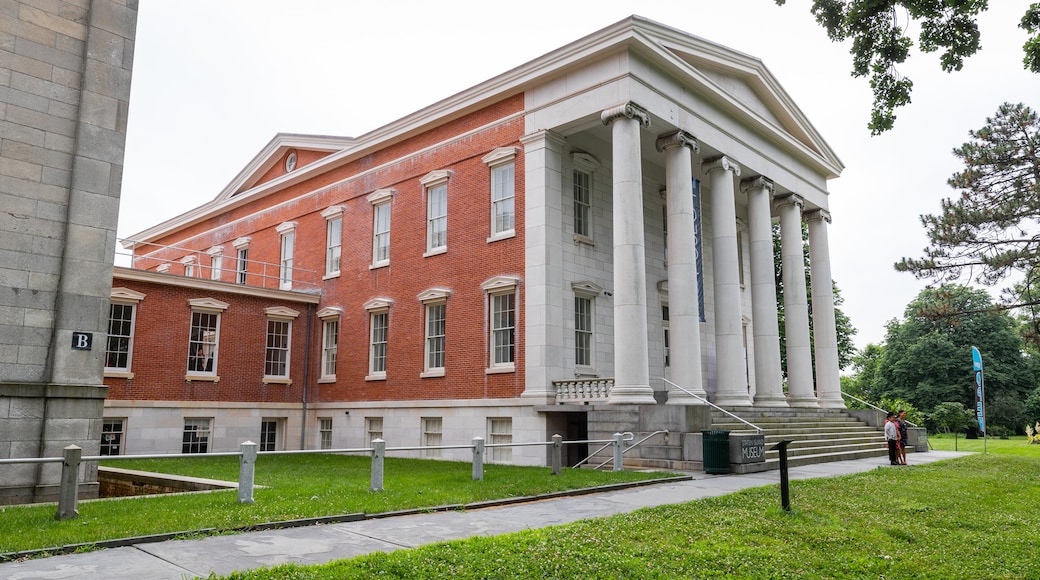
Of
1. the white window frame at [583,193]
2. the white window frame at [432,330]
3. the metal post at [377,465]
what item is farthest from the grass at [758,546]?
the white window frame at [432,330]

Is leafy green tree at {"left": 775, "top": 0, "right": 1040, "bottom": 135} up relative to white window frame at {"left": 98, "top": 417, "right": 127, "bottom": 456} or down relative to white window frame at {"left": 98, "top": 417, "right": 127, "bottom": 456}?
up

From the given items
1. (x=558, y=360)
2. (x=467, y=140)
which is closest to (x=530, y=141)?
(x=467, y=140)

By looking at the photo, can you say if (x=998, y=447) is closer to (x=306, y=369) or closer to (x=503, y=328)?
(x=503, y=328)

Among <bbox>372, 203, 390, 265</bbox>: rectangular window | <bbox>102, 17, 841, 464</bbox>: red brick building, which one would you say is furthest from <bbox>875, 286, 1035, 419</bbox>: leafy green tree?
<bbox>372, 203, 390, 265</bbox>: rectangular window

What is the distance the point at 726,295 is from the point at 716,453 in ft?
27.8

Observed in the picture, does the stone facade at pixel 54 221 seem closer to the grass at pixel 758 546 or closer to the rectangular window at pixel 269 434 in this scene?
the grass at pixel 758 546

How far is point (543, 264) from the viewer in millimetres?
22531

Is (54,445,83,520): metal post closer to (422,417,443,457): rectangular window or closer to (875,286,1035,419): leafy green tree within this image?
(422,417,443,457): rectangular window

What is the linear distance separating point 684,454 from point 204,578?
44.5ft

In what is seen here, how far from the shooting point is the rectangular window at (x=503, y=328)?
2352cm

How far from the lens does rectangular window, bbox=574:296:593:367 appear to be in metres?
23.8

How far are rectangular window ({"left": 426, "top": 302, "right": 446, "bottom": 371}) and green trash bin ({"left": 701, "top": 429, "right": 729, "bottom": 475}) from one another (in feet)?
35.4

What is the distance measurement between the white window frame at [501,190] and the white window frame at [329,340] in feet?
30.3

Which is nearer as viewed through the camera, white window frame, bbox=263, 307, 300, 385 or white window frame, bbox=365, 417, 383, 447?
white window frame, bbox=365, 417, 383, 447
